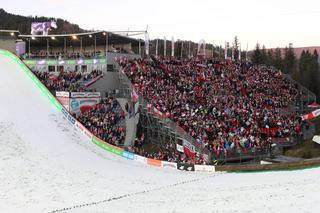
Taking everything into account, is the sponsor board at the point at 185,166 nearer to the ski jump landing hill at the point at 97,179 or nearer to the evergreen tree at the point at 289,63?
the ski jump landing hill at the point at 97,179

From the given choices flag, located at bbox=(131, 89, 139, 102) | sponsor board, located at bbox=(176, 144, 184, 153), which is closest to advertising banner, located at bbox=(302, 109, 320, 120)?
sponsor board, located at bbox=(176, 144, 184, 153)

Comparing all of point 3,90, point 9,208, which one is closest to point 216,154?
point 9,208

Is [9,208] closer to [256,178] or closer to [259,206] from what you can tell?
[259,206]

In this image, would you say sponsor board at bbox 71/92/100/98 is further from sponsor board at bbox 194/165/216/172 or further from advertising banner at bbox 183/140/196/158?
sponsor board at bbox 194/165/216/172

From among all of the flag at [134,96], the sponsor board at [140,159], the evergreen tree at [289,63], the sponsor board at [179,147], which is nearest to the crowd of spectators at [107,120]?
the flag at [134,96]

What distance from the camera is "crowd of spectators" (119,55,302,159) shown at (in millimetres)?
30812

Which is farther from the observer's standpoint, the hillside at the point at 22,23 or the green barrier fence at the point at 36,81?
the hillside at the point at 22,23

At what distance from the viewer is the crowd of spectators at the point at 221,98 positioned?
1213 inches

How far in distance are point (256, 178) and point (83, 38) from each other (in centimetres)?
3519

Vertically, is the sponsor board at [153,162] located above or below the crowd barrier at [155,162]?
below

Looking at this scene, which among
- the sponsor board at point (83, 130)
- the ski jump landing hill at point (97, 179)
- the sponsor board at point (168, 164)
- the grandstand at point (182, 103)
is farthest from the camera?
the sponsor board at point (83, 130)

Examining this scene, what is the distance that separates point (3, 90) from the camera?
129 feet

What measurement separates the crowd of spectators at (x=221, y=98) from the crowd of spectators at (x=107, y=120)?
255cm

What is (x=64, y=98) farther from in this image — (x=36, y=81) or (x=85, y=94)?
(x=36, y=81)
